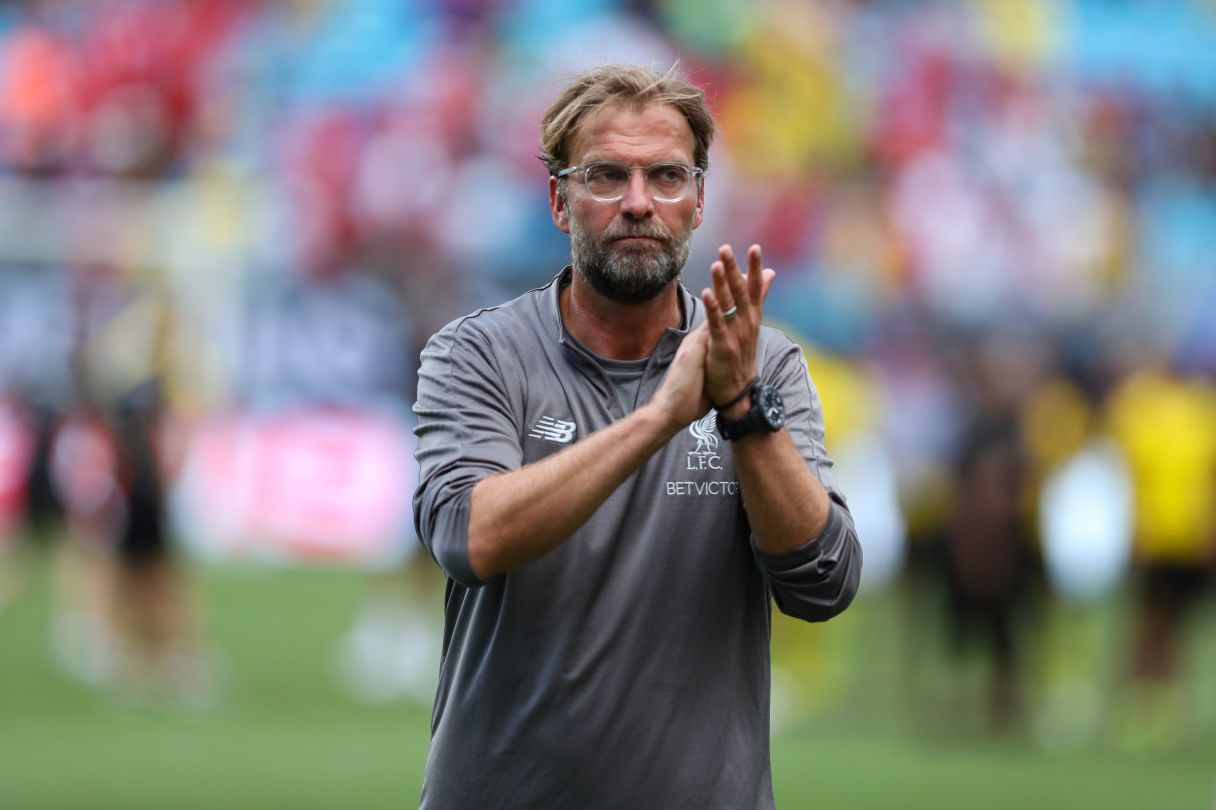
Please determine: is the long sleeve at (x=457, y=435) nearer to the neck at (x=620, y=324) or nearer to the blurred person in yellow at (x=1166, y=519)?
the neck at (x=620, y=324)

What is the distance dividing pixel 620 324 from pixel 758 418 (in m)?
0.46

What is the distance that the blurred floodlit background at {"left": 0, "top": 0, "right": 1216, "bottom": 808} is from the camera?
43.1 feet

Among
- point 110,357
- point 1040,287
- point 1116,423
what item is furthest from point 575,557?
point 1040,287

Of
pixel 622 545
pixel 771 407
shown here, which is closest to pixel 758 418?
pixel 771 407

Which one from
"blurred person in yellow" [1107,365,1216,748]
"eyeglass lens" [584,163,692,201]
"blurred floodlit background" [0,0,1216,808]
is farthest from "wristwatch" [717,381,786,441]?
"blurred person in yellow" [1107,365,1216,748]

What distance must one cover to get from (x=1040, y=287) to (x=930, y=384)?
9.23ft

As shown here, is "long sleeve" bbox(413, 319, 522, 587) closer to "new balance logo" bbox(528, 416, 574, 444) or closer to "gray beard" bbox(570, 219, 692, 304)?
"new balance logo" bbox(528, 416, 574, 444)

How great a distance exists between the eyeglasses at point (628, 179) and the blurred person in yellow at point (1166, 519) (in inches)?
422

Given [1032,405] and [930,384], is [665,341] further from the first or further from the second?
[930,384]

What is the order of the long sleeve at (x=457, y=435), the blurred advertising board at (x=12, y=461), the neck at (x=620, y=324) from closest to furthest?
the long sleeve at (x=457, y=435) → the neck at (x=620, y=324) → the blurred advertising board at (x=12, y=461)

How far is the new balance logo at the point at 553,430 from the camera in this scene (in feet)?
12.3

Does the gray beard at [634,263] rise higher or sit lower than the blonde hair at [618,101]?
lower

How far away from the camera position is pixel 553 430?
3771mm

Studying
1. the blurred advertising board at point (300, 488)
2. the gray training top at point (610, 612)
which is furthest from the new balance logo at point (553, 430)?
the blurred advertising board at point (300, 488)
